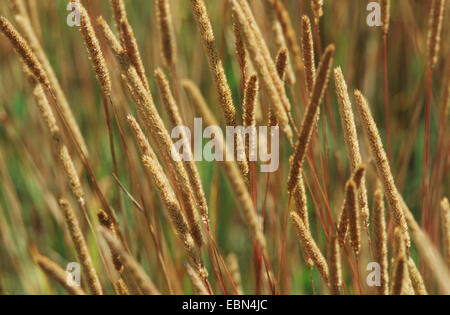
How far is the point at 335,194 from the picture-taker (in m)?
1.17

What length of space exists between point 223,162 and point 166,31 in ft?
0.67

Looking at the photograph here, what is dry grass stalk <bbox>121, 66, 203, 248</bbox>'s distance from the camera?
596 millimetres

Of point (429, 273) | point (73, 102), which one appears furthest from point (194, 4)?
point (73, 102)

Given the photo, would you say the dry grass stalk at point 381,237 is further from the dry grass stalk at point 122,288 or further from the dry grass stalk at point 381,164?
the dry grass stalk at point 122,288

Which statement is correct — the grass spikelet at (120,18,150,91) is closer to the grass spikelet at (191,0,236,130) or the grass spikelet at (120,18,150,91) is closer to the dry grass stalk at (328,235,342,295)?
the grass spikelet at (191,0,236,130)

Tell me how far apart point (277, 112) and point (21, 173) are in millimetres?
925

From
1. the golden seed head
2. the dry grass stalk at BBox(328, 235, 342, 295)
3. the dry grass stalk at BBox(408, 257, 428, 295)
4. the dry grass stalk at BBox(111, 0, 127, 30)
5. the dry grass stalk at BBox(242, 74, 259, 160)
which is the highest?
the dry grass stalk at BBox(111, 0, 127, 30)

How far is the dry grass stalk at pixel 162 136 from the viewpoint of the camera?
60cm

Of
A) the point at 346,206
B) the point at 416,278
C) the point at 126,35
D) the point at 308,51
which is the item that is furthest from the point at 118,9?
the point at 416,278

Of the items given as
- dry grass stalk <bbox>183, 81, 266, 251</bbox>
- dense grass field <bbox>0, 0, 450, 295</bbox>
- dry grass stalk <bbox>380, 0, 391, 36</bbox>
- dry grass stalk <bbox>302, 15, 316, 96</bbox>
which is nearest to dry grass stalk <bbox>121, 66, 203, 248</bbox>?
dense grass field <bbox>0, 0, 450, 295</bbox>

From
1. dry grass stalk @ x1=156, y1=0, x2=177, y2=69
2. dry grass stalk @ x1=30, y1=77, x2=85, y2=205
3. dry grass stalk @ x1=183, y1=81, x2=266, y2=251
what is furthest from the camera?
dry grass stalk @ x1=30, y1=77, x2=85, y2=205

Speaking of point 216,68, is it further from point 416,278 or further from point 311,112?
point 416,278

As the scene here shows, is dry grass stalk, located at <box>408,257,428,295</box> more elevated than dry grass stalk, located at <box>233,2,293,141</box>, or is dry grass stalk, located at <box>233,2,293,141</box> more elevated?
dry grass stalk, located at <box>233,2,293,141</box>
